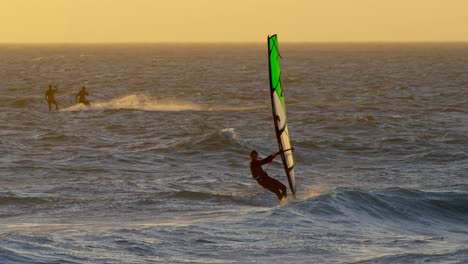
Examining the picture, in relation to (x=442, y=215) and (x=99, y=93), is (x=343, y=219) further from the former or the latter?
(x=99, y=93)

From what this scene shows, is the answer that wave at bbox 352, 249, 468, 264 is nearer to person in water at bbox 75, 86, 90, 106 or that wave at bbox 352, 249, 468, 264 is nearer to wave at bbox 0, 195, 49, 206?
wave at bbox 0, 195, 49, 206

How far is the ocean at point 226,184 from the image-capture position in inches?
603

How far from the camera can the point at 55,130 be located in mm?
37188

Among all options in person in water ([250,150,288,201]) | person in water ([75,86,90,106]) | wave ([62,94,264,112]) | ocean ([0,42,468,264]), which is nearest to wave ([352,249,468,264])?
ocean ([0,42,468,264])

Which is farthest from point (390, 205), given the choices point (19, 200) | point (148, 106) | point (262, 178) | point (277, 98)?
point (148, 106)

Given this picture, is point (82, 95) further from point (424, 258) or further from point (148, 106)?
point (424, 258)

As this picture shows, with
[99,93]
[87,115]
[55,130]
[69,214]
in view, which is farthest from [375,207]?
[99,93]

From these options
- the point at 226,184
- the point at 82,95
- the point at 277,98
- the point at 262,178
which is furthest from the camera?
the point at 82,95

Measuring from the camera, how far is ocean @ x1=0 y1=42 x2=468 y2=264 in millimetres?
15320

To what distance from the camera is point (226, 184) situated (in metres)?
23.9

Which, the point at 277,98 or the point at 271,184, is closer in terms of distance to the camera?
→ the point at 277,98

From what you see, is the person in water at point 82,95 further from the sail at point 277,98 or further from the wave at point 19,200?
the sail at point 277,98

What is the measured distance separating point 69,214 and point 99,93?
43.1 m

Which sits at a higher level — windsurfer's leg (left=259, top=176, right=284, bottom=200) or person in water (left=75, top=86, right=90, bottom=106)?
windsurfer's leg (left=259, top=176, right=284, bottom=200)
